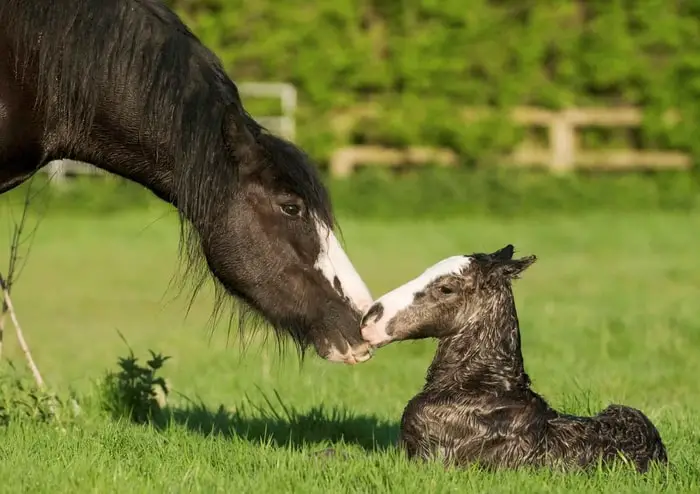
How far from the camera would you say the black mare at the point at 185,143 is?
5.89 meters

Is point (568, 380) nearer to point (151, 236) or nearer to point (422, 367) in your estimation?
point (422, 367)

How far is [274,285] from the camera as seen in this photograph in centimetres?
601

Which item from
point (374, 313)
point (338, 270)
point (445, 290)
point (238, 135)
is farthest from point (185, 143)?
point (445, 290)

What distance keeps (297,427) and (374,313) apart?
4.50 feet

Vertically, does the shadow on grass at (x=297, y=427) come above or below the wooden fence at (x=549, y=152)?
below

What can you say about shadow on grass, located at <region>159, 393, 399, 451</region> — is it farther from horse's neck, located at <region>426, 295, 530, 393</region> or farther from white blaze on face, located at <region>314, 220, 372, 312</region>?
white blaze on face, located at <region>314, 220, 372, 312</region>

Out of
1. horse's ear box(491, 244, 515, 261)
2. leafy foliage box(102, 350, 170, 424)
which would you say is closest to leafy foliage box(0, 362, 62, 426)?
leafy foliage box(102, 350, 170, 424)

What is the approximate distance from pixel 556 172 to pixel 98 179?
807 cm

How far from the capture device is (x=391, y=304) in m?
5.68

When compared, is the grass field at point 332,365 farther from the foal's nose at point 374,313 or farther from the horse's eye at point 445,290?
the horse's eye at point 445,290

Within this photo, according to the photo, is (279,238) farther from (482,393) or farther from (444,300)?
(482,393)

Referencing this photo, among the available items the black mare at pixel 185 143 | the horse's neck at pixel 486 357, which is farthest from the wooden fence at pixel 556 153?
the horse's neck at pixel 486 357

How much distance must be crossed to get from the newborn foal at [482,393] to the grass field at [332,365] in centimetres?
19

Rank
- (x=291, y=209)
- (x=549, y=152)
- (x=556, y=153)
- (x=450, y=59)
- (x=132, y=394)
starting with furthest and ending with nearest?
(x=549, y=152) → (x=556, y=153) → (x=450, y=59) → (x=132, y=394) → (x=291, y=209)
